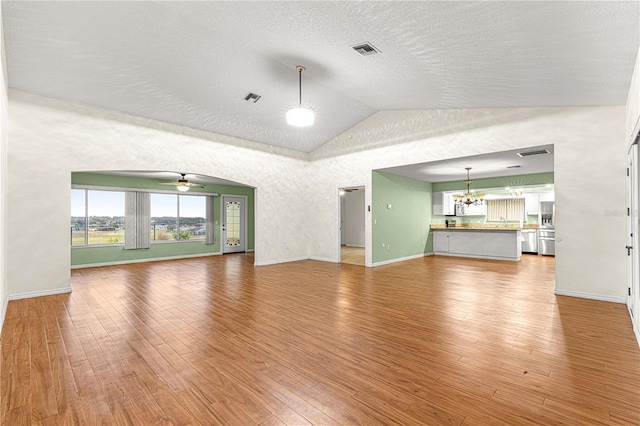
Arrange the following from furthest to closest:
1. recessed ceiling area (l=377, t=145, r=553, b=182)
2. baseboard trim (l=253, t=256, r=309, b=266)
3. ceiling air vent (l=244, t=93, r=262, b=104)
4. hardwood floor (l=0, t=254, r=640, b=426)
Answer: baseboard trim (l=253, t=256, r=309, b=266) → recessed ceiling area (l=377, t=145, r=553, b=182) → ceiling air vent (l=244, t=93, r=262, b=104) → hardwood floor (l=0, t=254, r=640, b=426)

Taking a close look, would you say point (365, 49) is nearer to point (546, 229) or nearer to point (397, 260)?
point (397, 260)

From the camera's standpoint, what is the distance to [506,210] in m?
10.8

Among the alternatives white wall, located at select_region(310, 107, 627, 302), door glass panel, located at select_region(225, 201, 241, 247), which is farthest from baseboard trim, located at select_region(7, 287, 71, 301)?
white wall, located at select_region(310, 107, 627, 302)

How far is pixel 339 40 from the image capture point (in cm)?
372

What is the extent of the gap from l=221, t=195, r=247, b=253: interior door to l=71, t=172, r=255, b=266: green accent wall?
19 cm

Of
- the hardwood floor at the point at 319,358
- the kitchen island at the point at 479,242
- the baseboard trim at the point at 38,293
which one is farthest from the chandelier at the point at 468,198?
the baseboard trim at the point at 38,293

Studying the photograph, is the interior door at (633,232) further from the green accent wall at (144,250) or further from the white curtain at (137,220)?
the white curtain at (137,220)

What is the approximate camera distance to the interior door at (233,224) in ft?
35.7

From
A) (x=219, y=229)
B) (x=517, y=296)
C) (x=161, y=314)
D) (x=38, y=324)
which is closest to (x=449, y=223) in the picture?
(x=517, y=296)

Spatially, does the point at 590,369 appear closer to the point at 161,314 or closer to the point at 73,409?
the point at 73,409

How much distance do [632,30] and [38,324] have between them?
6.79 meters

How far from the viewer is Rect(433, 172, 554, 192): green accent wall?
8.91 m

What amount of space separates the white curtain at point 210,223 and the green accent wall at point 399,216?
580cm

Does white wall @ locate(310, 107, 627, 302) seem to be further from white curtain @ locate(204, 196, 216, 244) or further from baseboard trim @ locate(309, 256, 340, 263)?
white curtain @ locate(204, 196, 216, 244)
